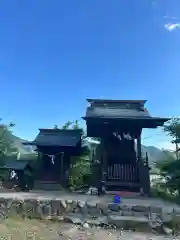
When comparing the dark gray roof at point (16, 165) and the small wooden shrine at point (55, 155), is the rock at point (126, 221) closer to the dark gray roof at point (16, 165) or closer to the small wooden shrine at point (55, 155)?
the small wooden shrine at point (55, 155)

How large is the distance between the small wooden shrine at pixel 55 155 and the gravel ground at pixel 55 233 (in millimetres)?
9102

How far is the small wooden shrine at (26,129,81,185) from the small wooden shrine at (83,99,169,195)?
238cm

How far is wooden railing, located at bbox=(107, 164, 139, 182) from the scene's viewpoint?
1331 centimetres

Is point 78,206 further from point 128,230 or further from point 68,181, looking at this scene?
point 68,181

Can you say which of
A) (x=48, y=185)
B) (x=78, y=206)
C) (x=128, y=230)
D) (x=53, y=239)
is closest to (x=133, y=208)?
(x=128, y=230)

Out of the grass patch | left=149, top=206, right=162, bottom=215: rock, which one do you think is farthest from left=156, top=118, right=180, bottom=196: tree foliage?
the grass patch

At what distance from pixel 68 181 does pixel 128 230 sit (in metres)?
10.6

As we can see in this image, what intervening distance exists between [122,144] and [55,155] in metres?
5.79

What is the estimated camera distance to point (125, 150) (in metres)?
14.8

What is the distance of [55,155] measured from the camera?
16469 millimetres

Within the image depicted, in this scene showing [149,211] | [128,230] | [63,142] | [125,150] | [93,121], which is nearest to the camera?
[128,230]

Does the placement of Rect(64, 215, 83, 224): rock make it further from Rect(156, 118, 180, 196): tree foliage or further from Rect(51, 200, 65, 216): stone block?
Rect(156, 118, 180, 196): tree foliage

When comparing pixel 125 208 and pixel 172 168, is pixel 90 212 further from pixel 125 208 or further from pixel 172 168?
pixel 172 168

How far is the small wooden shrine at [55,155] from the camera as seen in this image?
15.9 metres
